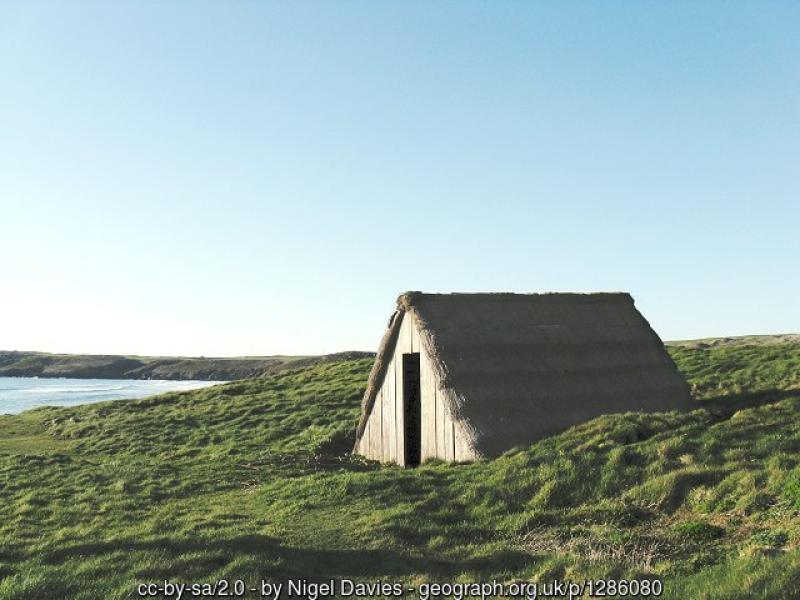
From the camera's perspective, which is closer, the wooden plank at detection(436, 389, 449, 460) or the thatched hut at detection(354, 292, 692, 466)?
the thatched hut at detection(354, 292, 692, 466)

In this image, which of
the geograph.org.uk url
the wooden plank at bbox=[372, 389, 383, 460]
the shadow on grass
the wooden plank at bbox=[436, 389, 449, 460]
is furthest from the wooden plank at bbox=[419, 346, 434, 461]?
the geograph.org.uk url

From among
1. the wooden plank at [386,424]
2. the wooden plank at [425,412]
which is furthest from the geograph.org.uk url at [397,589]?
the wooden plank at [386,424]

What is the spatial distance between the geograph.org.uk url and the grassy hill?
0.22 meters

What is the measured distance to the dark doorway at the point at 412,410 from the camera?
19984 mm

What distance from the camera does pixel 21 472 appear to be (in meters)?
21.4

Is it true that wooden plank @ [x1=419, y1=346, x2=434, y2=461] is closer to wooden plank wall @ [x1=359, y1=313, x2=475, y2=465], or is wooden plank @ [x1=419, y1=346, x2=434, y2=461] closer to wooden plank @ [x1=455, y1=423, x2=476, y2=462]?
wooden plank wall @ [x1=359, y1=313, x2=475, y2=465]

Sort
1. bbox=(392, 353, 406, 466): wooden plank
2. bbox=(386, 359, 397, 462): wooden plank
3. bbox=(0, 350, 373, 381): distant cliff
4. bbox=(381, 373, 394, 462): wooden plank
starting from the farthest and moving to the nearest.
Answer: bbox=(0, 350, 373, 381): distant cliff, bbox=(381, 373, 394, 462): wooden plank, bbox=(386, 359, 397, 462): wooden plank, bbox=(392, 353, 406, 466): wooden plank

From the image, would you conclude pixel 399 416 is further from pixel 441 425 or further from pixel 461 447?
pixel 461 447

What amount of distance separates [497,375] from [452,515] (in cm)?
680

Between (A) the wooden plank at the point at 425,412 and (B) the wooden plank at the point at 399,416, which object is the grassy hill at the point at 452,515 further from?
(A) the wooden plank at the point at 425,412

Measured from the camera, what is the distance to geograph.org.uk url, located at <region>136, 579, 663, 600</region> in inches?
332

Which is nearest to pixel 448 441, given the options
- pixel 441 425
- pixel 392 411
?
pixel 441 425

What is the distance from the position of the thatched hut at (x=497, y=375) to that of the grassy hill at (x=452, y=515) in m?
1.23

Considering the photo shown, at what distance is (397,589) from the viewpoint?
29.6 ft
